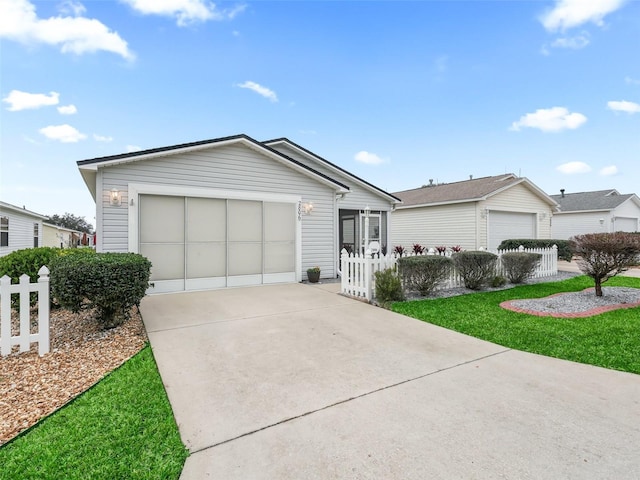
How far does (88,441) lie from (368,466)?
1972 mm

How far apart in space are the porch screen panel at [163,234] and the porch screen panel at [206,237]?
0.72 ft

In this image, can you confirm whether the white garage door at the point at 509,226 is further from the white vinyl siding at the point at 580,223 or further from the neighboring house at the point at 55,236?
the neighboring house at the point at 55,236

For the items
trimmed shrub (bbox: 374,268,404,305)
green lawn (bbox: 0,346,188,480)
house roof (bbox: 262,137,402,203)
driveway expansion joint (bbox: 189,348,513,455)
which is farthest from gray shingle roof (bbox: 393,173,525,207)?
green lawn (bbox: 0,346,188,480)

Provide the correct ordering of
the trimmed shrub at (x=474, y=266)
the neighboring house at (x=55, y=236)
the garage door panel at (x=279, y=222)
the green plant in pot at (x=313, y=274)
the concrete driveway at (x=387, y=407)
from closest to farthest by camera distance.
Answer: the concrete driveway at (x=387, y=407)
the trimmed shrub at (x=474, y=266)
the garage door panel at (x=279, y=222)
the green plant in pot at (x=313, y=274)
the neighboring house at (x=55, y=236)

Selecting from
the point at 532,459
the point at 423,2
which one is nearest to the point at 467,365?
the point at 532,459

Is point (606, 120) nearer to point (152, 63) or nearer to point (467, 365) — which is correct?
point (467, 365)

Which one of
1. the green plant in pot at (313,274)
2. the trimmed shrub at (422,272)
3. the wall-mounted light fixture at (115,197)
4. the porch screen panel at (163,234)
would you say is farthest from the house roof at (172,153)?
the trimmed shrub at (422,272)

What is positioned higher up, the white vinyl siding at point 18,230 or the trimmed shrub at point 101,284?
the white vinyl siding at point 18,230

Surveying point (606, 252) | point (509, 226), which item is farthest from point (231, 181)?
point (509, 226)

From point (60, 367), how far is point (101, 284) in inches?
44.4

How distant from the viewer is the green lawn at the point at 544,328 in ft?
12.8

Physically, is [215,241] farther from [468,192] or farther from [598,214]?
[598,214]

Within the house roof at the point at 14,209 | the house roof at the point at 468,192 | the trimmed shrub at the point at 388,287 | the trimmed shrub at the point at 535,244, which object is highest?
the house roof at the point at 468,192

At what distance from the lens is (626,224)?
23438 millimetres
